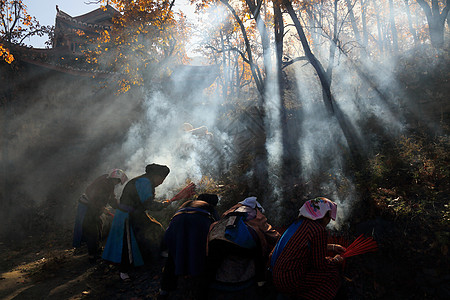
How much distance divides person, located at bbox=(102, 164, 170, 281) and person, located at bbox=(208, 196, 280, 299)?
1.83 m

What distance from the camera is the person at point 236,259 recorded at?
11.1 feet

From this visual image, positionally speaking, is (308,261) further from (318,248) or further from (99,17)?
(99,17)

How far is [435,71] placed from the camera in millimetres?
10070

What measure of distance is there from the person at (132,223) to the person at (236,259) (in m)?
1.83

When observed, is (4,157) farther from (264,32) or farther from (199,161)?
(264,32)

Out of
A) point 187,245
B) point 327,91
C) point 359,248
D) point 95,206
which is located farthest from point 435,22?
point 95,206

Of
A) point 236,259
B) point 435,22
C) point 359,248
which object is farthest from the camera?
point 435,22

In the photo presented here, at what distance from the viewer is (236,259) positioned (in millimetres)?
3486

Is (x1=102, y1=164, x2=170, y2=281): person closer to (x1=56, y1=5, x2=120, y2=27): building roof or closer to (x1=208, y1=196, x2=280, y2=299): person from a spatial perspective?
(x1=208, y1=196, x2=280, y2=299): person

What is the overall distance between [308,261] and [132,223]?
3267 millimetres

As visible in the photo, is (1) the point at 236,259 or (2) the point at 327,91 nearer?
(1) the point at 236,259

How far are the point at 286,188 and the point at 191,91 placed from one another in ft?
63.8

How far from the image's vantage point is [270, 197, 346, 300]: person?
2.97 m

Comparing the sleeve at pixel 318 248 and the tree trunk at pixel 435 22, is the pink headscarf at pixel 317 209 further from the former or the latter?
the tree trunk at pixel 435 22
